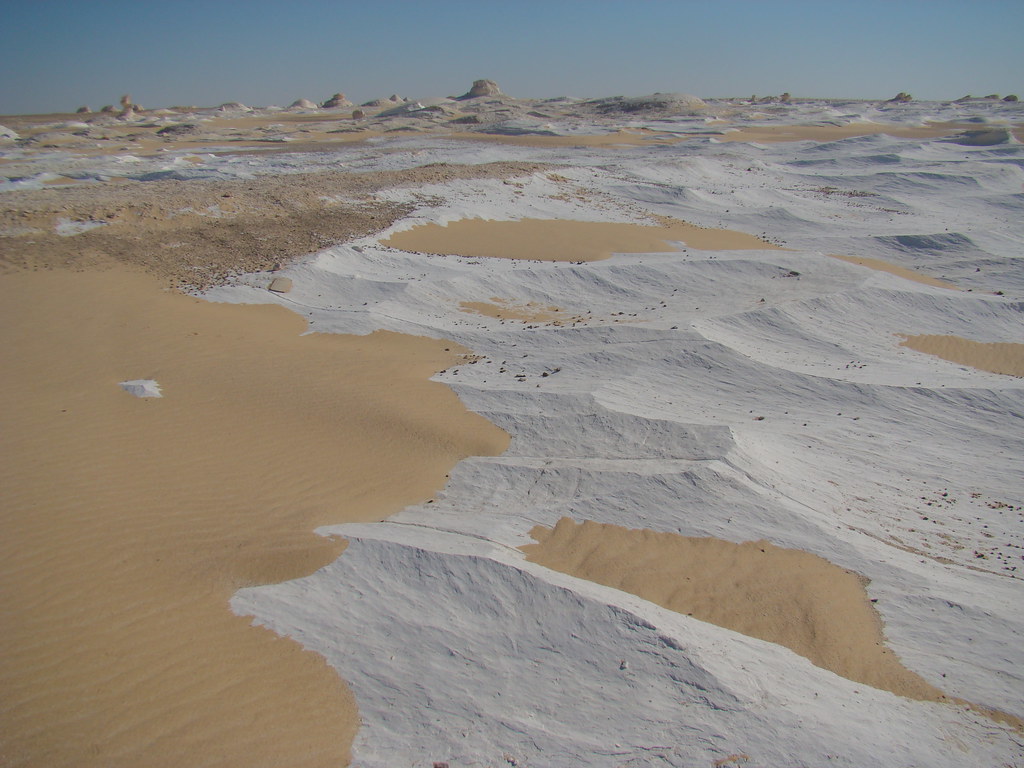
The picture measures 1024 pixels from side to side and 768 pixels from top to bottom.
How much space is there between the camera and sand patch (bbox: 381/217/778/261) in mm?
14867

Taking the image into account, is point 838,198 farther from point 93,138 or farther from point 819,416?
point 93,138

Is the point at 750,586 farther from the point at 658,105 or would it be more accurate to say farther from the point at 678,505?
the point at 658,105

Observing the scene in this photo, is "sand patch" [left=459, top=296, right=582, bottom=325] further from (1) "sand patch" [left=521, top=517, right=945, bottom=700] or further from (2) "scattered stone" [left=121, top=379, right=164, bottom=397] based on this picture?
(1) "sand patch" [left=521, top=517, right=945, bottom=700]

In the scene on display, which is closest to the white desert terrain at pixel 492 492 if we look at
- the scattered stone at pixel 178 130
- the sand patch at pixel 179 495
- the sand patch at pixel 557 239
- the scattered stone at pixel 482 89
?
the sand patch at pixel 179 495

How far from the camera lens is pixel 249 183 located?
60.9 ft

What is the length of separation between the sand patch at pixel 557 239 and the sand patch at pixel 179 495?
4.69m

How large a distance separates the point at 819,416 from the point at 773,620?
4.25m

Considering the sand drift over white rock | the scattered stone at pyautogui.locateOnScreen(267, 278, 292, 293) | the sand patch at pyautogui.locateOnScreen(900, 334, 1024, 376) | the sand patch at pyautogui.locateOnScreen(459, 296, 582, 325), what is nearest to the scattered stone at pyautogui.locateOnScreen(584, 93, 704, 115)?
the sand drift over white rock

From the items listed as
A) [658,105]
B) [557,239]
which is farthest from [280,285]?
[658,105]

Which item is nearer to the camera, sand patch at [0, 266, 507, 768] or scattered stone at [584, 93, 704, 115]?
sand patch at [0, 266, 507, 768]

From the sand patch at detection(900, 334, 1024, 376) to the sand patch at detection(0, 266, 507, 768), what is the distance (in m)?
8.33

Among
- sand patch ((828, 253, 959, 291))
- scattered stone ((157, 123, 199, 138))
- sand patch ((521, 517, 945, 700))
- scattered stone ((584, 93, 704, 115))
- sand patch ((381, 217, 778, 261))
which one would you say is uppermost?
scattered stone ((584, 93, 704, 115))

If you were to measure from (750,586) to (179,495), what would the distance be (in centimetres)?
564

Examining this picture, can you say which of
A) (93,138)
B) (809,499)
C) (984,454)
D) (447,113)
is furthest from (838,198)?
(93,138)
